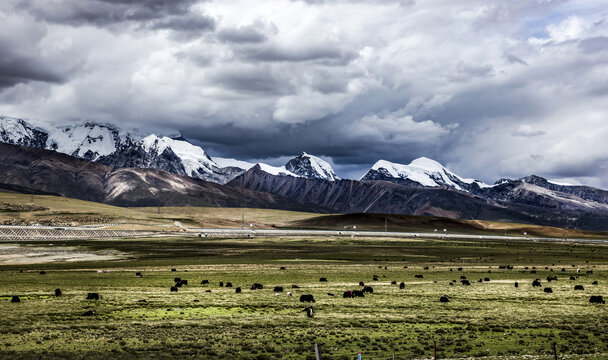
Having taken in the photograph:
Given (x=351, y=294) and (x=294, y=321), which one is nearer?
(x=294, y=321)

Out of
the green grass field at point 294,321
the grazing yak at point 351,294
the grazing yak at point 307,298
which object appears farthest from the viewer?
the grazing yak at point 351,294

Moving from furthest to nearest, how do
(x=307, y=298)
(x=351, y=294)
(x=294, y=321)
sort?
(x=351, y=294), (x=307, y=298), (x=294, y=321)

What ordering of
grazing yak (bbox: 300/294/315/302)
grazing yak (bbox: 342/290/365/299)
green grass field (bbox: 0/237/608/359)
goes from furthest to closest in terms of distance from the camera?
1. grazing yak (bbox: 342/290/365/299)
2. grazing yak (bbox: 300/294/315/302)
3. green grass field (bbox: 0/237/608/359)

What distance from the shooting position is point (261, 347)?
2761cm

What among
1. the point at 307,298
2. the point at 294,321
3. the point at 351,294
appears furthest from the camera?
the point at 351,294

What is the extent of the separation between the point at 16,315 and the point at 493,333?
1173 inches

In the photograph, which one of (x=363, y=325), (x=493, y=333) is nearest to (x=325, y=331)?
(x=363, y=325)

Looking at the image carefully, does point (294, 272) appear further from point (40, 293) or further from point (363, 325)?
point (363, 325)

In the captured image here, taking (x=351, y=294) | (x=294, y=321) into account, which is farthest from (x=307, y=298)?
(x=294, y=321)

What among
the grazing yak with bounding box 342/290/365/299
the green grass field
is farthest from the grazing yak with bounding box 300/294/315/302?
the grazing yak with bounding box 342/290/365/299

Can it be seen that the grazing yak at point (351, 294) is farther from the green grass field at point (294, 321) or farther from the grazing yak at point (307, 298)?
the grazing yak at point (307, 298)

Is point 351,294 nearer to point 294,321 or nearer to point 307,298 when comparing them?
point 307,298

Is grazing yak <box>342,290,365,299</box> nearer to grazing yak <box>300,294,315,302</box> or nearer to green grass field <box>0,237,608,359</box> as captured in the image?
green grass field <box>0,237,608,359</box>

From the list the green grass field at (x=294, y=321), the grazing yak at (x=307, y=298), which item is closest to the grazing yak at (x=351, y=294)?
the green grass field at (x=294, y=321)
